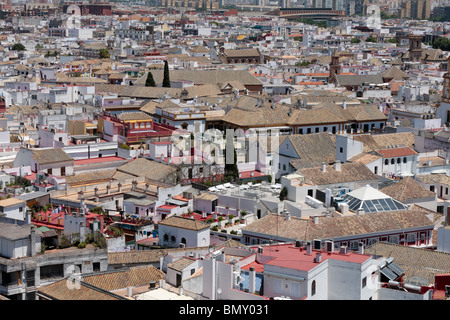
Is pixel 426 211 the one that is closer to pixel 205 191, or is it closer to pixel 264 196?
pixel 264 196

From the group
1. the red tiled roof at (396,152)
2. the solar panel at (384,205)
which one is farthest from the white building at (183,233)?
the red tiled roof at (396,152)

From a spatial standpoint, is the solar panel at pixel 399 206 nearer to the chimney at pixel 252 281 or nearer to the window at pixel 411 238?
the window at pixel 411 238

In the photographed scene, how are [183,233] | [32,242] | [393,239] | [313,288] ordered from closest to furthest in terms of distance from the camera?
[313,288]
[32,242]
[183,233]
[393,239]

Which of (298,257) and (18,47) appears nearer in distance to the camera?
(298,257)

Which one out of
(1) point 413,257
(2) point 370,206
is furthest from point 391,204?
(1) point 413,257

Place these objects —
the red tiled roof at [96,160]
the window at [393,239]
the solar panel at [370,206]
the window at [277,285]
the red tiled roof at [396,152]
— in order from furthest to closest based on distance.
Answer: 1. the red tiled roof at [96,160]
2. the red tiled roof at [396,152]
3. the solar panel at [370,206]
4. the window at [393,239]
5. the window at [277,285]

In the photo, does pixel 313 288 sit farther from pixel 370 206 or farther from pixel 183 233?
pixel 370 206

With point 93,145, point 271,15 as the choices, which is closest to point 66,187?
point 93,145

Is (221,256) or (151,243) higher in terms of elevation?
(221,256)
